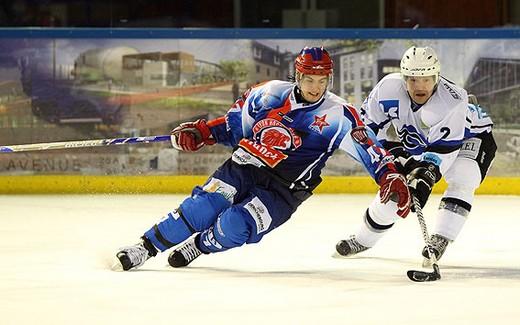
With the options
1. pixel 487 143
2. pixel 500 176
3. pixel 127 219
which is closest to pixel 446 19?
pixel 500 176

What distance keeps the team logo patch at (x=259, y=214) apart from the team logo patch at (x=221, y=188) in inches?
2.9

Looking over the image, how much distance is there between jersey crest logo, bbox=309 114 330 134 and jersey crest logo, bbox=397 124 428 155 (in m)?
0.46

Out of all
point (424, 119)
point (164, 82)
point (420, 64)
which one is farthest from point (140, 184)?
point (420, 64)

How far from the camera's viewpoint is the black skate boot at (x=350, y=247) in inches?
212

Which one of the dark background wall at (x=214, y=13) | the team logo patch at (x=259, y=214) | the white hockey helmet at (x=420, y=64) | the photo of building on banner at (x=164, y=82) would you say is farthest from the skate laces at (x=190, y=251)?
the dark background wall at (x=214, y=13)

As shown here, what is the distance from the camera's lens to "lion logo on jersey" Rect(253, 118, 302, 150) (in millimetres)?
4906

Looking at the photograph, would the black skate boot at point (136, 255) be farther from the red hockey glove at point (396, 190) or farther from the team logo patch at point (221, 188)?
the red hockey glove at point (396, 190)

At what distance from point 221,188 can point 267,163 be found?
0.23 meters

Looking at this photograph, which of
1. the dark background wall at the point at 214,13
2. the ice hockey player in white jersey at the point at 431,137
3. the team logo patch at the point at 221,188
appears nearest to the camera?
the team logo patch at the point at 221,188

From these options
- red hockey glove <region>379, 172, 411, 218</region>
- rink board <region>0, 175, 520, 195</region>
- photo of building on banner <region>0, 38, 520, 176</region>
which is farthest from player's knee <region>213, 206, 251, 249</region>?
photo of building on banner <region>0, 38, 520, 176</region>

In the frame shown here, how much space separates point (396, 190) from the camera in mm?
4699

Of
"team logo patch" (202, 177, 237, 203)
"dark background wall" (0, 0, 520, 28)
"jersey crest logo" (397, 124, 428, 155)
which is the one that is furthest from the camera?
"dark background wall" (0, 0, 520, 28)

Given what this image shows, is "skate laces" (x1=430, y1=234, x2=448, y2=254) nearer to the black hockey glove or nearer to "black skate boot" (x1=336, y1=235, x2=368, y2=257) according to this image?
the black hockey glove

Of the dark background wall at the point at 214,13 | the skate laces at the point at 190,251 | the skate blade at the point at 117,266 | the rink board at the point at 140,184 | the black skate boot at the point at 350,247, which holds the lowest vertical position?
the rink board at the point at 140,184
